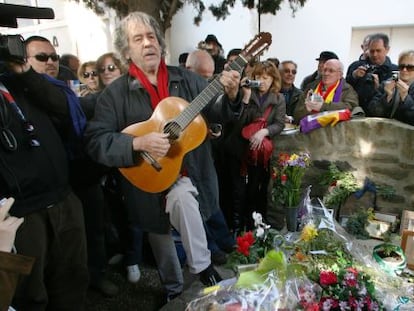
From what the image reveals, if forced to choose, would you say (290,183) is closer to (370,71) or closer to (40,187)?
(370,71)

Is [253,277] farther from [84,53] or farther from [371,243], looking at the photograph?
[84,53]

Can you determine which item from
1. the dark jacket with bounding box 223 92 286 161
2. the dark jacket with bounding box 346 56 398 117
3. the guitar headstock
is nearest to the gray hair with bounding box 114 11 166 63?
the guitar headstock

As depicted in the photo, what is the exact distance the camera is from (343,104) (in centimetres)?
311

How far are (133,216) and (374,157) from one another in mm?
2241

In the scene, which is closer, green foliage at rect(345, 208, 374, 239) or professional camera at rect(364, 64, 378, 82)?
green foliage at rect(345, 208, 374, 239)

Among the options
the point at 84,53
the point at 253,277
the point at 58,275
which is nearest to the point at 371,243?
the point at 253,277

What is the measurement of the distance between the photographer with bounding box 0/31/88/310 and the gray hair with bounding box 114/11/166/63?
48 centimetres

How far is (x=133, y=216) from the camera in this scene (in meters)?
2.00

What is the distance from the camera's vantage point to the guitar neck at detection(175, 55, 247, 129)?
6.02 ft

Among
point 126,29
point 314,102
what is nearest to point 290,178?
point 314,102

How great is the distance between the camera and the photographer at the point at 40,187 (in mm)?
1494

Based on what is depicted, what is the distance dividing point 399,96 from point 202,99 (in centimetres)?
199

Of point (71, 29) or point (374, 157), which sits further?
point (71, 29)

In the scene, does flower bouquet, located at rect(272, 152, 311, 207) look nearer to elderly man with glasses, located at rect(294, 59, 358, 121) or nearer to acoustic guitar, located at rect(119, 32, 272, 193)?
elderly man with glasses, located at rect(294, 59, 358, 121)
